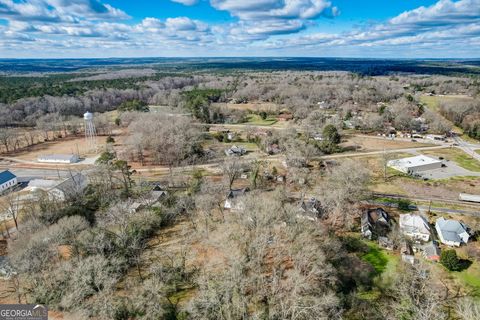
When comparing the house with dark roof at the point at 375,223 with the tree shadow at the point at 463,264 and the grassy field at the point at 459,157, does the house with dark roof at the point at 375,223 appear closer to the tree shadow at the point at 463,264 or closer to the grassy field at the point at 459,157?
the tree shadow at the point at 463,264

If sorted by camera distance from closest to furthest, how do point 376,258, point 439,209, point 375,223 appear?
point 376,258 < point 375,223 < point 439,209

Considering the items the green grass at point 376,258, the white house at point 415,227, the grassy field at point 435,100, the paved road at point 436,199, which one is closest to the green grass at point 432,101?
the grassy field at point 435,100

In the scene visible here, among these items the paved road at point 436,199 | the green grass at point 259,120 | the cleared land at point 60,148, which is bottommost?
the cleared land at point 60,148

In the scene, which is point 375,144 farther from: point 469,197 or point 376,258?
point 376,258

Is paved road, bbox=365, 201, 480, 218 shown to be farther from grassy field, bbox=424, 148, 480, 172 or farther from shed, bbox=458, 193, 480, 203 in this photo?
grassy field, bbox=424, 148, 480, 172

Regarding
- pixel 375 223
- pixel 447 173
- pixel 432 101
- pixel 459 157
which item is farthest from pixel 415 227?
pixel 432 101

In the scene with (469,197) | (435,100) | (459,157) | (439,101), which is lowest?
(459,157)

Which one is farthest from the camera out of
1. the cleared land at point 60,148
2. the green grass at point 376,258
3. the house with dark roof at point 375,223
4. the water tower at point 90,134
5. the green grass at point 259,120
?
the green grass at point 259,120
